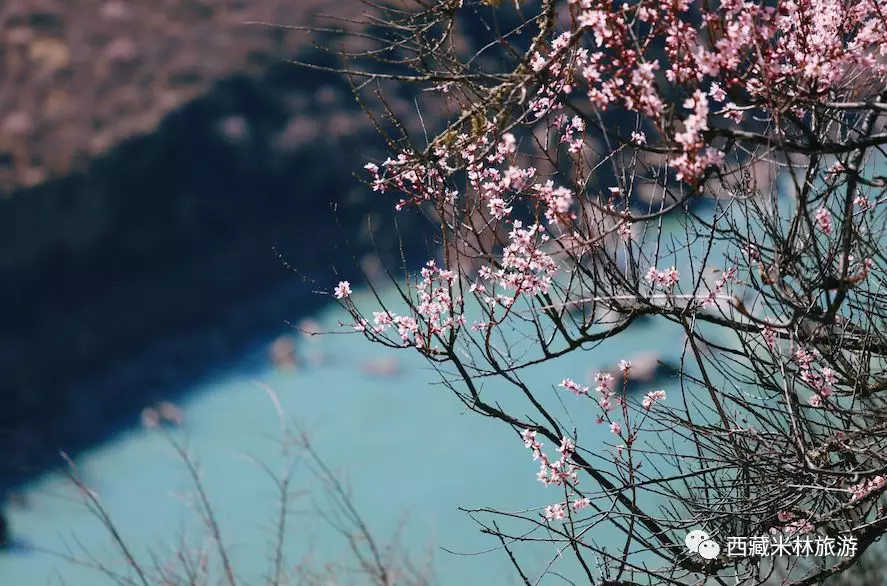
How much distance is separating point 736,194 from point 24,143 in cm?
1664

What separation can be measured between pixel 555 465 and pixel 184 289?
14180 mm

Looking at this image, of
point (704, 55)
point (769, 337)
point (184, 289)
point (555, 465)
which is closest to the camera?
point (704, 55)

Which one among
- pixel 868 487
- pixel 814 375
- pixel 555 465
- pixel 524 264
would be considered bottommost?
pixel 868 487

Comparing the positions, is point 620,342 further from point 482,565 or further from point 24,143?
point 24,143

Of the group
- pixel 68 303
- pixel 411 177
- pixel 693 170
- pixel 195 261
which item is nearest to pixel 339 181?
pixel 195 261

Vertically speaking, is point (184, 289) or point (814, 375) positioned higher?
point (184, 289)

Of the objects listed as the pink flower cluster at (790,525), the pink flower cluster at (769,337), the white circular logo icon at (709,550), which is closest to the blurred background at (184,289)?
the pink flower cluster at (790,525)

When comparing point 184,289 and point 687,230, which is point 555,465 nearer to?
point 687,230

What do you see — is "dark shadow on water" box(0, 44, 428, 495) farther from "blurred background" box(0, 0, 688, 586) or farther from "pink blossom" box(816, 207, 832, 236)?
"pink blossom" box(816, 207, 832, 236)

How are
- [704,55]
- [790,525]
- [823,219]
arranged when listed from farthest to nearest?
[823,219] < [790,525] < [704,55]

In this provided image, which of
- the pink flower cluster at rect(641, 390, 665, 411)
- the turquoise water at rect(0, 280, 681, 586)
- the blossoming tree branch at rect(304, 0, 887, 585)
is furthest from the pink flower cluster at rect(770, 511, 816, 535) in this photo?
the turquoise water at rect(0, 280, 681, 586)

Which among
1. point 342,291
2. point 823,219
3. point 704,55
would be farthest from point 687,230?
point 342,291

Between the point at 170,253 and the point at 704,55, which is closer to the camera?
the point at 704,55

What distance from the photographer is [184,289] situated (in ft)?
55.5
